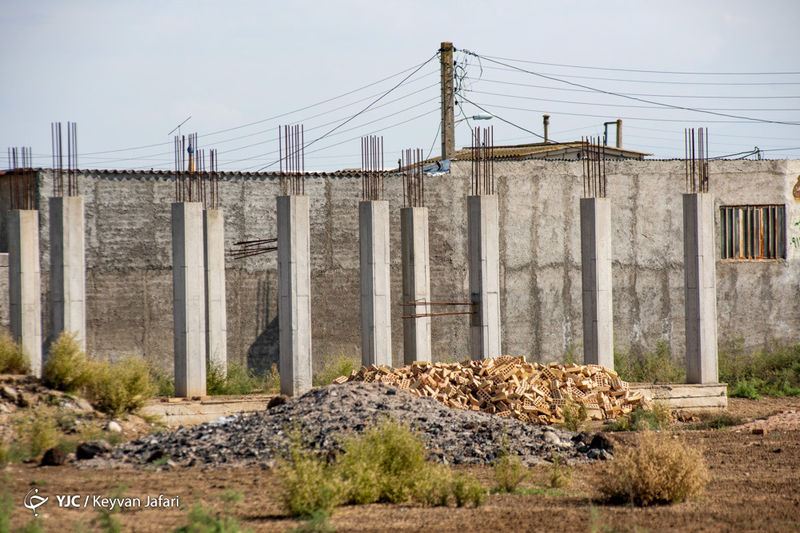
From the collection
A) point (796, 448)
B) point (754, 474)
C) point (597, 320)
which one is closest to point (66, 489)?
point (754, 474)

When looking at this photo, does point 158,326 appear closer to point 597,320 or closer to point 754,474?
point 597,320

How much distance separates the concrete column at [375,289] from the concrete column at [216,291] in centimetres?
283

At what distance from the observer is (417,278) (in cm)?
1745

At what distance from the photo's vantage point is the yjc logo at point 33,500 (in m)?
8.49

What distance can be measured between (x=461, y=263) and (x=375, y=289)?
4.38 meters

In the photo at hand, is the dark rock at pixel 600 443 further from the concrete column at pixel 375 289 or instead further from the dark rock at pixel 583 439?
the concrete column at pixel 375 289

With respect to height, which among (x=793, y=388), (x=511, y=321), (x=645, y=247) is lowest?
(x=793, y=388)

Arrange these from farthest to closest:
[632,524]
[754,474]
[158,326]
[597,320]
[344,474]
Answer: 1. [158,326]
2. [597,320]
3. [754,474]
4. [344,474]
5. [632,524]

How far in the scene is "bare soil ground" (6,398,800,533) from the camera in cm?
788

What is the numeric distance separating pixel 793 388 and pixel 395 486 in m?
13.4

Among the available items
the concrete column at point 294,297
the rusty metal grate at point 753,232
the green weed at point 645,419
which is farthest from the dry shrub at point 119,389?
the rusty metal grate at point 753,232

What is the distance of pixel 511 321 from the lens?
20531mm

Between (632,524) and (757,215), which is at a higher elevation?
(757,215)

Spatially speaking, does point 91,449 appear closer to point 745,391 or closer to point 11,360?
point 11,360
